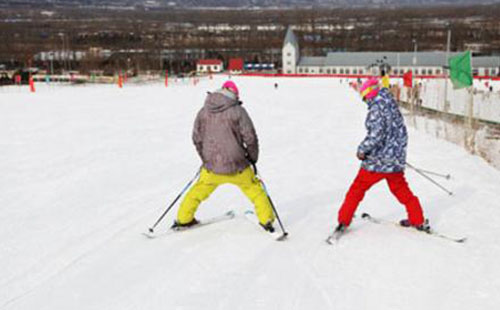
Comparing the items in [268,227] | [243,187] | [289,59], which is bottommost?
[268,227]

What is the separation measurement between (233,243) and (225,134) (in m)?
0.84

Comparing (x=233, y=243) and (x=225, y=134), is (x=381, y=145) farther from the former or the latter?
(x=233, y=243)

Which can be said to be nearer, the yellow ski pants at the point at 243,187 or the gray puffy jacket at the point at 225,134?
the gray puffy jacket at the point at 225,134

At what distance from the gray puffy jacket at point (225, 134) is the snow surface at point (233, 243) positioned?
0.63 metres

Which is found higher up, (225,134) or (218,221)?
(225,134)

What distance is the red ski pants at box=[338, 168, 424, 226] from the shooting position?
358cm

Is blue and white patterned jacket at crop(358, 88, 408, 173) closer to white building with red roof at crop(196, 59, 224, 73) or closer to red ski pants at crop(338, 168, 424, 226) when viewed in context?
red ski pants at crop(338, 168, 424, 226)

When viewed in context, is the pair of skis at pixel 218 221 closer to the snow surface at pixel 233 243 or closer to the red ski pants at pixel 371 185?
the snow surface at pixel 233 243

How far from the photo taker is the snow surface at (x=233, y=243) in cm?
290

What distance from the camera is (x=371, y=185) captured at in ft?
11.9

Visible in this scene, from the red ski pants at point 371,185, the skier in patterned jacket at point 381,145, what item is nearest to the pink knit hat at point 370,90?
the skier in patterned jacket at point 381,145

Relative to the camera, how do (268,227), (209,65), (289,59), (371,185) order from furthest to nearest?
1. (289,59)
2. (209,65)
3. (268,227)
4. (371,185)

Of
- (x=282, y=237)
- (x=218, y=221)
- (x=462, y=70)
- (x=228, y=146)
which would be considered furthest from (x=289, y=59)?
(x=228, y=146)

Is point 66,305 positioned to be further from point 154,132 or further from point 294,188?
point 154,132
